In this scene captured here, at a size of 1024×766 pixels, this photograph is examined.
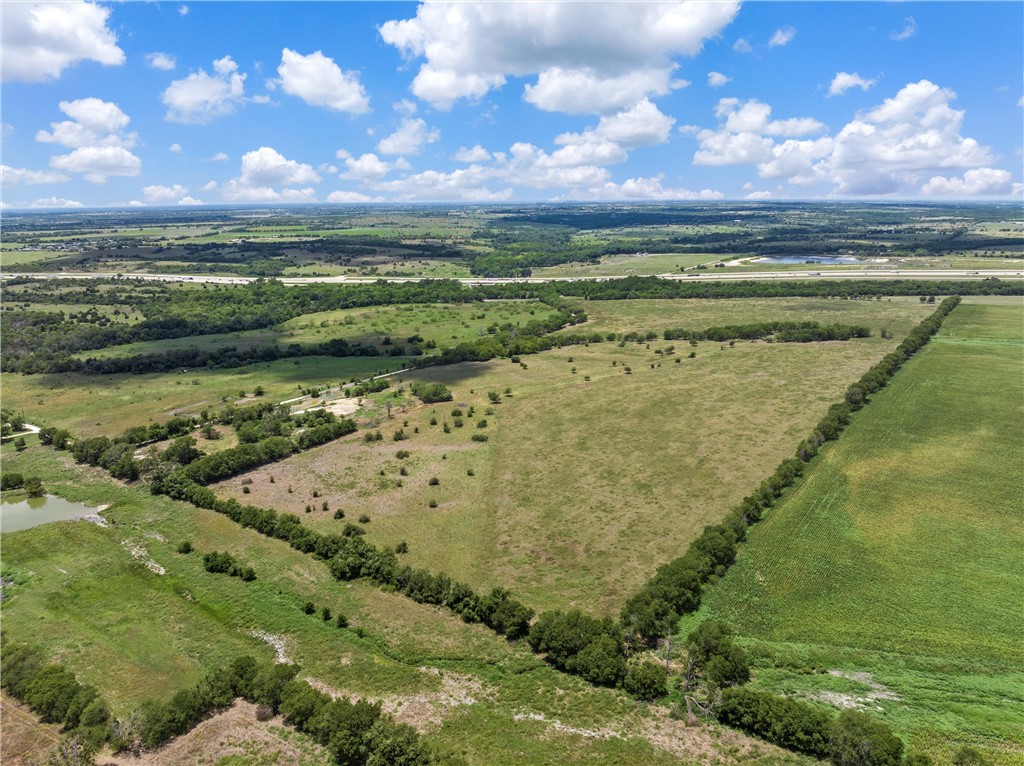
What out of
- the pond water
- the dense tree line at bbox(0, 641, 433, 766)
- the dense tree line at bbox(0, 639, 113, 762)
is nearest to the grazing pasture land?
the dense tree line at bbox(0, 641, 433, 766)

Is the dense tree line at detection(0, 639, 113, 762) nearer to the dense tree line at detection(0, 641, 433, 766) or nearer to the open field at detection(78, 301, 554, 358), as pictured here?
the dense tree line at detection(0, 641, 433, 766)

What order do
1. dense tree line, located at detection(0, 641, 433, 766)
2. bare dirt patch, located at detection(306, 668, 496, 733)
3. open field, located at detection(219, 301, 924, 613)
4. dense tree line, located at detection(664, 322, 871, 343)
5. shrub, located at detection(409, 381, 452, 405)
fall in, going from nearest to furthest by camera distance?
dense tree line, located at detection(0, 641, 433, 766) → bare dirt patch, located at detection(306, 668, 496, 733) → open field, located at detection(219, 301, 924, 613) → shrub, located at detection(409, 381, 452, 405) → dense tree line, located at detection(664, 322, 871, 343)

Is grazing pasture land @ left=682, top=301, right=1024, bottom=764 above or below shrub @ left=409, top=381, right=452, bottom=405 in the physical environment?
below

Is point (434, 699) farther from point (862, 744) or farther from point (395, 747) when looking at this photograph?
point (862, 744)

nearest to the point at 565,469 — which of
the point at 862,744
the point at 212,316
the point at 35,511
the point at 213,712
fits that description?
the point at 862,744

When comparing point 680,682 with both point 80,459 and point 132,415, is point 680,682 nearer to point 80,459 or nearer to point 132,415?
point 80,459

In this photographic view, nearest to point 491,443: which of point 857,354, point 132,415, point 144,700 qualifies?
point 144,700
